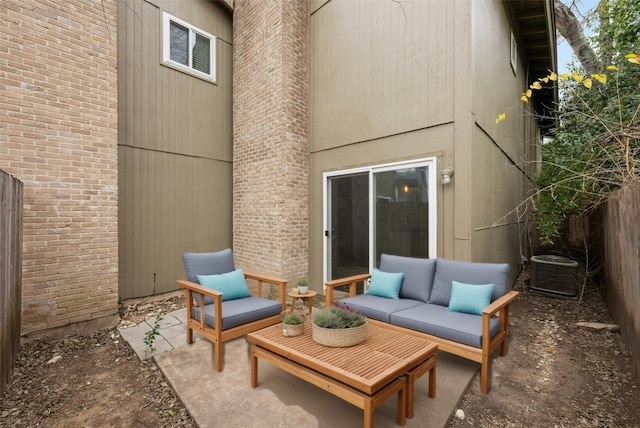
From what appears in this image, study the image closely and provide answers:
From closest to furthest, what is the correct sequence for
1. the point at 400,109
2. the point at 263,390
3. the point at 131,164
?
the point at 263,390
the point at 400,109
the point at 131,164

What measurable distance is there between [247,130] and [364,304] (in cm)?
391

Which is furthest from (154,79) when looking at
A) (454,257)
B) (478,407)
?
(478,407)

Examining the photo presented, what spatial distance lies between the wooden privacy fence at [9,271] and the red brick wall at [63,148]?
1.20 feet

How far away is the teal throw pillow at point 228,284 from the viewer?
135 inches

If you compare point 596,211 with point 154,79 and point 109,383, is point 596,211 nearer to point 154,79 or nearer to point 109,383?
point 109,383

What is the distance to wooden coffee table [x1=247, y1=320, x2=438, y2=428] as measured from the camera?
6.38 ft

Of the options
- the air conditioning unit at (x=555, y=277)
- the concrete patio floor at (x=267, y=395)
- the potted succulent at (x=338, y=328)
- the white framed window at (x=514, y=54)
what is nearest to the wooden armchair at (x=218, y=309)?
the concrete patio floor at (x=267, y=395)

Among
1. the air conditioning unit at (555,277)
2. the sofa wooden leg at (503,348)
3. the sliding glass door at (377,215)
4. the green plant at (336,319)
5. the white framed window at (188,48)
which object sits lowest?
the sofa wooden leg at (503,348)

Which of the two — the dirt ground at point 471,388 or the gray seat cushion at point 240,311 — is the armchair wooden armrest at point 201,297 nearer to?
the gray seat cushion at point 240,311

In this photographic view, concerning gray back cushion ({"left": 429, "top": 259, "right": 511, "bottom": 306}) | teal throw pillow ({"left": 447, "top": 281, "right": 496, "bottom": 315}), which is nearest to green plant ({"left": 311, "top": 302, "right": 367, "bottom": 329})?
teal throw pillow ({"left": 447, "top": 281, "right": 496, "bottom": 315})

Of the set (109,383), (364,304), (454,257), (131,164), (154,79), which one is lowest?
(109,383)

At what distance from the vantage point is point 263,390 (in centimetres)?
257

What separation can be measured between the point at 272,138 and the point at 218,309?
128 inches

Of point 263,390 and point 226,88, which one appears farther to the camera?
point 226,88
